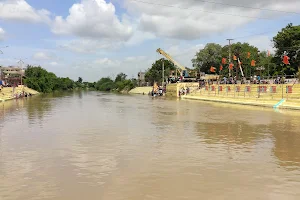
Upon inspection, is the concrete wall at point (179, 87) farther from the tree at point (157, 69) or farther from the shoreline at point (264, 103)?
the tree at point (157, 69)

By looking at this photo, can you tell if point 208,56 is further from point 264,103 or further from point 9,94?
point 264,103

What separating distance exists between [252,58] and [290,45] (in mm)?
22194

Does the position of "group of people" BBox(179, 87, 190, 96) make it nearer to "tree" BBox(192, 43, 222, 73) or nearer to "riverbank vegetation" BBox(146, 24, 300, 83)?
"riverbank vegetation" BBox(146, 24, 300, 83)

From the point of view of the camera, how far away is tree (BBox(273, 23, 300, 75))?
189 ft

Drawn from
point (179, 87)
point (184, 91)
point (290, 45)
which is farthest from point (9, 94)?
point (290, 45)

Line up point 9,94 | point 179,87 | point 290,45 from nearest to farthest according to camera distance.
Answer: point 290,45
point 9,94
point 179,87

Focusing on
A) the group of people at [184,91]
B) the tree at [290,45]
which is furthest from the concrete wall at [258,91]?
the tree at [290,45]

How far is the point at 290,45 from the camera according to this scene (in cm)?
5875

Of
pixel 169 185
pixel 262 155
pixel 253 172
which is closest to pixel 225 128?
pixel 262 155

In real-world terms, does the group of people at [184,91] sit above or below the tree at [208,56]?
below

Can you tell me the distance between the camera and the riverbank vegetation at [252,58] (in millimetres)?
58475

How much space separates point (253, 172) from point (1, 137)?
11.8m

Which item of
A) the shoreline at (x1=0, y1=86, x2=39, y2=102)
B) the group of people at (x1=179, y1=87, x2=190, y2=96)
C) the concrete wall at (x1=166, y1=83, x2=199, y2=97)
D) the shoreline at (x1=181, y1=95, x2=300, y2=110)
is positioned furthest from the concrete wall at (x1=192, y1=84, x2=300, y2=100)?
the shoreline at (x1=0, y1=86, x2=39, y2=102)

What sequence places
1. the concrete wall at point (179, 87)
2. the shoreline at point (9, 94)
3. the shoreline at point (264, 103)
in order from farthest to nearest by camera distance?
the concrete wall at point (179, 87), the shoreline at point (9, 94), the shoreline at point (264, 103)
